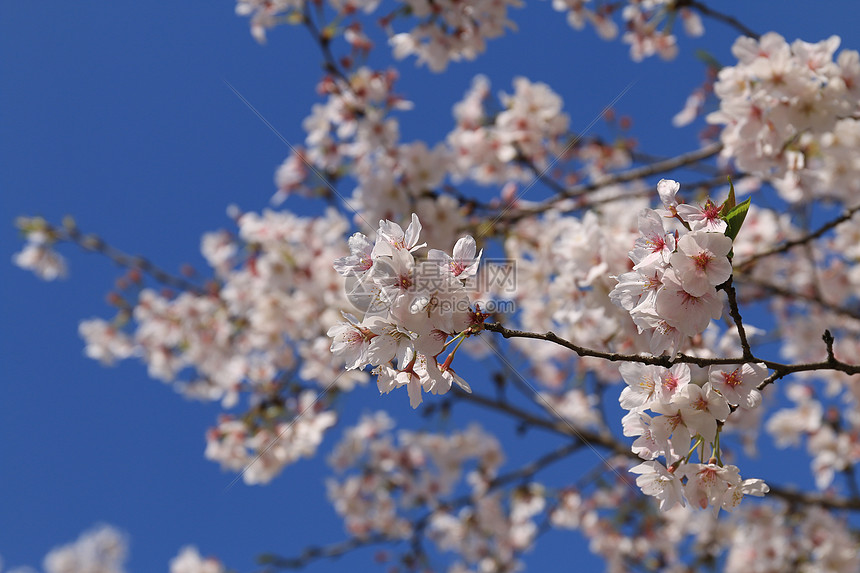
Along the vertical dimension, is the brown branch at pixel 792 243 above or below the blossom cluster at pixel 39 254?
below

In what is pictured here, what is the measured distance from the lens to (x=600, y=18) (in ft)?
12.4

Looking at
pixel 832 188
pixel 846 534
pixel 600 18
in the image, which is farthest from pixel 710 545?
pixel 600 18

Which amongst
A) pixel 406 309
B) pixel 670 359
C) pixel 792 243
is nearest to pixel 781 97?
pixel 792 243

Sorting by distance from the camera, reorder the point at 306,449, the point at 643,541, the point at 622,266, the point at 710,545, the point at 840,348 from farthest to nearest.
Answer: the point at 643,541 < the point at 710,545 < the point at 840,348 < the point at 306,449 < the point at 622,266

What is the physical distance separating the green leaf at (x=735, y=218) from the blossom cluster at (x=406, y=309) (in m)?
0.52

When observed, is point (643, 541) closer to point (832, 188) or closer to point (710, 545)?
point (710, 545)

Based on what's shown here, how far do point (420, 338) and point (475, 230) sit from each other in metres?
2.40

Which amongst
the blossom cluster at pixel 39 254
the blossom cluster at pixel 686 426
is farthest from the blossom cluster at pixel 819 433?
the blossom cluster at pixel 39 254

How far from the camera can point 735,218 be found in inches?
45.6

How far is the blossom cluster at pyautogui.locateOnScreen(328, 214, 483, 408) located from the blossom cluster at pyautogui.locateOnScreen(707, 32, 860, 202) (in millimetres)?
1666

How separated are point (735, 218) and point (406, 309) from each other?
71 cm

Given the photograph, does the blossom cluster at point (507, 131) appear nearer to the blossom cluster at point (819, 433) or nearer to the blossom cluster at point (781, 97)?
the blossom cluster at point (781, 97)

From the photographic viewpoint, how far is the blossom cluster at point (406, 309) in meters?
1.16

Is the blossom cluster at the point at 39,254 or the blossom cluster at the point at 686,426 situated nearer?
the blossom cluster at the point at 686,426
